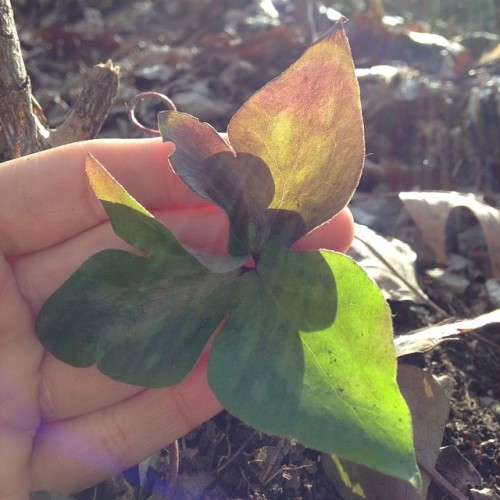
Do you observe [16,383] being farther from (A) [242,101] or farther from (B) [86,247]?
(A) [242,101]

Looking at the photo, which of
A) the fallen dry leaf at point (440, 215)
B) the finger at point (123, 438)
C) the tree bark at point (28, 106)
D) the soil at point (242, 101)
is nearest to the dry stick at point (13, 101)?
the tree bark at point (28, 106)

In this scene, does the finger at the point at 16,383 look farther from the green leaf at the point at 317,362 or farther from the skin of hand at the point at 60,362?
the green leaf at the point at 317,362

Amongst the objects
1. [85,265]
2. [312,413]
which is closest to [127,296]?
[85,265]

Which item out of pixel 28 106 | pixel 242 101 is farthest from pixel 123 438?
pixel 242 101

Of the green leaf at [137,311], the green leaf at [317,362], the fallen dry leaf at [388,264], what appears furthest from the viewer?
the fallen dry leaf at [388,264]

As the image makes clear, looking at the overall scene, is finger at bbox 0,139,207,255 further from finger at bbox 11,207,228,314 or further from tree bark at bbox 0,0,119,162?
tree bark at bbox 0,0,119,162

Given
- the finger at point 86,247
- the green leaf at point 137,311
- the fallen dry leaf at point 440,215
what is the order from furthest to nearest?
the fallen dry leaf at point 440,215, the finger at point 86,247, the green leaf at point 137,311
